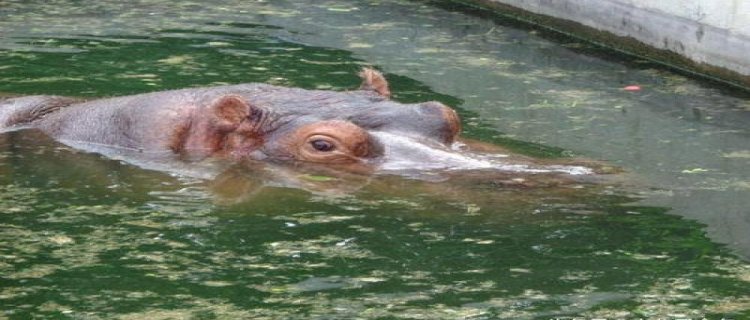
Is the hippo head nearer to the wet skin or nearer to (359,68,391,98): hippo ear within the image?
the wet skin

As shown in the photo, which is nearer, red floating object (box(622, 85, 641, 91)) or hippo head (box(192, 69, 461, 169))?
hippo head (box(192, 69, 461, 169))

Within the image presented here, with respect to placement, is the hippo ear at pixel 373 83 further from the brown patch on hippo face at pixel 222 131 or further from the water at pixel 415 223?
the water at pixel 415 223

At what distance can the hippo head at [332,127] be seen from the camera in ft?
22.7

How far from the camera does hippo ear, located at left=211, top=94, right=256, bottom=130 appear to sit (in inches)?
279

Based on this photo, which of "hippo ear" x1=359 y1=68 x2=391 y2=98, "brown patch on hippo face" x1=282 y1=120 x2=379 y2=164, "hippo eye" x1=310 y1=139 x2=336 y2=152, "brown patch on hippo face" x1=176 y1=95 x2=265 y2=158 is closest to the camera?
"brown patch on hippo face" x1=282 y1=120 x2=379 y2=164

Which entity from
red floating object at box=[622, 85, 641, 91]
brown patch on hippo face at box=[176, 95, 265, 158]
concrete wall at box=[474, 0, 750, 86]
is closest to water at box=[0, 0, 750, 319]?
red floating object at box=[622, 85, 641, 91]

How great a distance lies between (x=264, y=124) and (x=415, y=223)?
1.32m

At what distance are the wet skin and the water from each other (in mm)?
153

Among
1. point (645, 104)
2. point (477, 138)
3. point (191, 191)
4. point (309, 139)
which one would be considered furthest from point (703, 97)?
point (191, 191)

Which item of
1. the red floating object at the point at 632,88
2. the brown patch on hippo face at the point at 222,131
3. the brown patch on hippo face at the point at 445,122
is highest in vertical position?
the brown patch on hippo face at the point at 445,122

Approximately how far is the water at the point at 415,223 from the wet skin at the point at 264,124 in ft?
0.50

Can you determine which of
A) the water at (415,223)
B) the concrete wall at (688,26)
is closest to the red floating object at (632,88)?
the water at (415,223)

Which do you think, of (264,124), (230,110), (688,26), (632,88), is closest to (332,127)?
(264,124)

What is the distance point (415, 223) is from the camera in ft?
20.1
